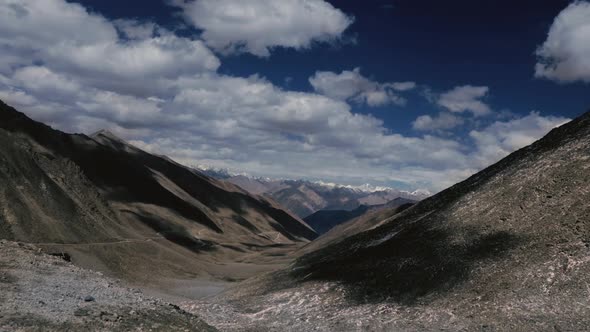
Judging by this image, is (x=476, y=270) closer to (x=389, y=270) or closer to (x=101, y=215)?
(x=389, y=270)

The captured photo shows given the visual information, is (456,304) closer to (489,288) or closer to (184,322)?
(489,288)

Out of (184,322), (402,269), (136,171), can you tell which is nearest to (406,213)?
(402,269)

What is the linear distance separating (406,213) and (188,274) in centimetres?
4573

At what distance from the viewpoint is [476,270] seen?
43.7 meters

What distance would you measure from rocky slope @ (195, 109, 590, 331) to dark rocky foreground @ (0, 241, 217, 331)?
16.9m

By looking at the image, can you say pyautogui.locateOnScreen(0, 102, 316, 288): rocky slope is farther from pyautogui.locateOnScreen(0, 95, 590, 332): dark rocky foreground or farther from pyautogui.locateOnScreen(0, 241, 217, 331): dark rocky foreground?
pyautogui.locateOnScreen(0, 241, 217, 331): dark rocky foreground

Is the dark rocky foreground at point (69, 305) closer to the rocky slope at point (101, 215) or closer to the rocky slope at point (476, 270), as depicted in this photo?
the rocky slope at point (476, 270)

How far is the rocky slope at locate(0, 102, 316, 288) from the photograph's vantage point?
80.1 meters

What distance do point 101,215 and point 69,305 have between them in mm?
94394

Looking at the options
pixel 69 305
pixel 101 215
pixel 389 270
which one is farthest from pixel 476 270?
pixel 101 215

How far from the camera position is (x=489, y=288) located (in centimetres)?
4028

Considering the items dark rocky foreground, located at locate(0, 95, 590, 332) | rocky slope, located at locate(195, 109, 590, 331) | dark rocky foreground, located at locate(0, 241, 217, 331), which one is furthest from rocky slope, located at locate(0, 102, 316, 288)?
dark rocky foreground, located at locate(0, 241, 217, 331)

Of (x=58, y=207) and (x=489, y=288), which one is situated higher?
(x=489, y=288)

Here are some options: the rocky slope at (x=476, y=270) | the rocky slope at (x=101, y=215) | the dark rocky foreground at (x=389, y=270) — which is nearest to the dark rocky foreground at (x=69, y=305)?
the dark rocky foreground at (x=389, y=270)
